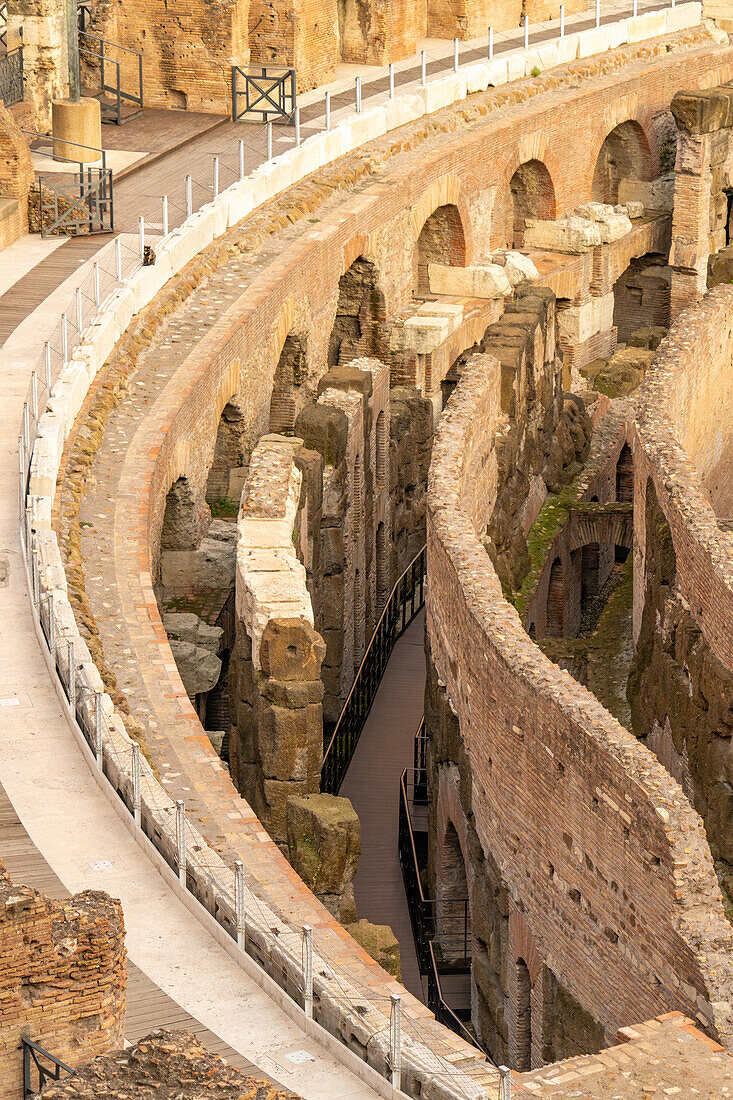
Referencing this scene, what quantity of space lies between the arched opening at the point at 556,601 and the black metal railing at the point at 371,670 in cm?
188

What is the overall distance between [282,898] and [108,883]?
1225 millimetres

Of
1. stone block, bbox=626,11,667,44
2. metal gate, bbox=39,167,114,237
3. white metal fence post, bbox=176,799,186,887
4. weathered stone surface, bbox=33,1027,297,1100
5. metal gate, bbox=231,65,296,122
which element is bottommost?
white metal fence post, bbox=176,799,186,887

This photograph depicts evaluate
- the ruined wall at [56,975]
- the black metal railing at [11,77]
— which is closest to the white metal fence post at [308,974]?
the ruined wall at [56,975]

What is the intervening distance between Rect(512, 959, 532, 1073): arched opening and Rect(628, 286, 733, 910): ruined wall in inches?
81.8

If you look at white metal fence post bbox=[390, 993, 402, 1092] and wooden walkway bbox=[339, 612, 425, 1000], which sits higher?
white metal fence post bbox=[390, 993, 402, 1092]

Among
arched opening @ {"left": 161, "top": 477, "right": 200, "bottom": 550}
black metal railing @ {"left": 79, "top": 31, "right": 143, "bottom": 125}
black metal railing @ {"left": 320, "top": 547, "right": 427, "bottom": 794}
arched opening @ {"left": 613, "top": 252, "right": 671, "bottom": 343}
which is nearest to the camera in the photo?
arched opening @ {"left": 161, "top": 477, "right": 200, "bottom": 550}

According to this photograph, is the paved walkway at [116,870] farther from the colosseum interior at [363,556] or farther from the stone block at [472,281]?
the stone block at [472,281]

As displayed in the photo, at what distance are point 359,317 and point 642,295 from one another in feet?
36.4

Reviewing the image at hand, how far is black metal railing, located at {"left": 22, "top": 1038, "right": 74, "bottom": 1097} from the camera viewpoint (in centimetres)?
1157

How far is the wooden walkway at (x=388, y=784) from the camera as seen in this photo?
2091 cm

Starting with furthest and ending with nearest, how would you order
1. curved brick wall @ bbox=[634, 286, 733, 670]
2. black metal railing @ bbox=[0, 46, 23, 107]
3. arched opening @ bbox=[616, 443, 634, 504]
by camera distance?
black metal railing @ bbox=[0, 46, 23, 107] < arched opening @ bbox=[616, 443, 634, 504] < curved brick wall @ bbox=[634, 286, 733, 670]

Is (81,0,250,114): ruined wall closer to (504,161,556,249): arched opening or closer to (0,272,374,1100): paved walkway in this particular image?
(504,161,556,249): arched opening

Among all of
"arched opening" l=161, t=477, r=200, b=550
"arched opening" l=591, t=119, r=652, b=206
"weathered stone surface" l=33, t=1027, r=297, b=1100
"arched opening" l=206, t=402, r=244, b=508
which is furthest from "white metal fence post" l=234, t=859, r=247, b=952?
"arched opening" l=591, t=119, r=652, b=206

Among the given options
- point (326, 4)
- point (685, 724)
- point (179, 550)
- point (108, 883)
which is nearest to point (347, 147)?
point (326, 4)
